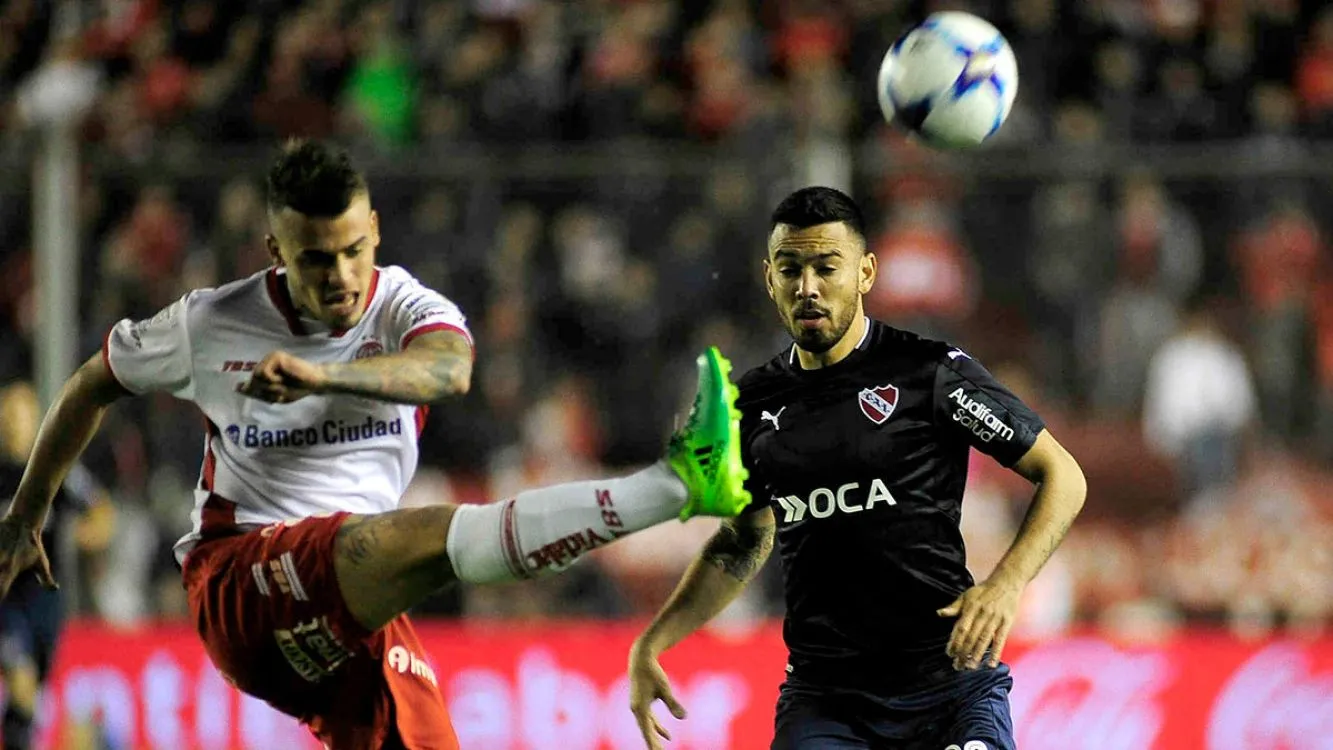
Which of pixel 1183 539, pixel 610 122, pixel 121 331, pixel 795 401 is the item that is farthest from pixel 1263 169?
pixel 121 331

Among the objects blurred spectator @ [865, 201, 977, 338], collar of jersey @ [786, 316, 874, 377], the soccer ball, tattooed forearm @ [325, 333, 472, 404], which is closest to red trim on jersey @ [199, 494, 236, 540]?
tattooed forearm @ [325, 333, 472, 404]

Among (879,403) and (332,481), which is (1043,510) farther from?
(332,481)

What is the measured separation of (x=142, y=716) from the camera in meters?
10.4

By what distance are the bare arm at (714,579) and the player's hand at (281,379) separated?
1.45m

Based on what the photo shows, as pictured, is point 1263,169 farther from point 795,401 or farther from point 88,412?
point 88,412

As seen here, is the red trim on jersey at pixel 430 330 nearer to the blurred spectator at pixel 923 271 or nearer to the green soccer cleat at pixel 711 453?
the green soccer cleat at pixel 711 453

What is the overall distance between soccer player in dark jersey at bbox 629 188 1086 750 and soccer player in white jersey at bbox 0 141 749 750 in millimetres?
619

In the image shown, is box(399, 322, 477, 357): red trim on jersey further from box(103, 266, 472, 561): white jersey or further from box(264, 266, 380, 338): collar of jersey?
box(264, 266, 380, 338): collar of jersey

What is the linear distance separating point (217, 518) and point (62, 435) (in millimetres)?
519

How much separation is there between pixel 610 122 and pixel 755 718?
4038mm

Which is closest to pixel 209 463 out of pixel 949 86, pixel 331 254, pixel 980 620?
pixel 331 254

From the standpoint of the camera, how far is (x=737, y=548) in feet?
18.4

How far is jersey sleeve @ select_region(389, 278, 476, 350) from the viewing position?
520cm

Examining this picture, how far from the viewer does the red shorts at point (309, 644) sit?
5094 mm
